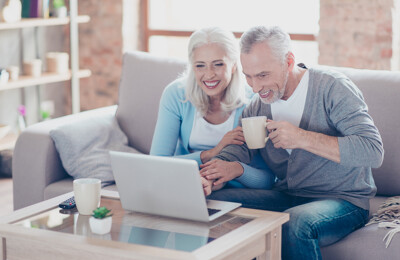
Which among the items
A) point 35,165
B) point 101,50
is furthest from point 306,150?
point 101,50

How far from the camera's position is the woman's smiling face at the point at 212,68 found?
2.57m

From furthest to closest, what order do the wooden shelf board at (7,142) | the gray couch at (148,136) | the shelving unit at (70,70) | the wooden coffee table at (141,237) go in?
1. the shelving unit at (70,70)
2. the wooden shelf board at (7,142)
3. the gray couch at (148,136)
4. the wooden coffee table at (141,237)

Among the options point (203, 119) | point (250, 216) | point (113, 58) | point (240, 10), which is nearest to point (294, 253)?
point (250, 216)

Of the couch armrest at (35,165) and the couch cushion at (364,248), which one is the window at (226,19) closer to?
the couch armrest at (35,165)

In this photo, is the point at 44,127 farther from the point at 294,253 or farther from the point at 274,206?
the point at 294,253

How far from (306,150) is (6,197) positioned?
7.48 feet

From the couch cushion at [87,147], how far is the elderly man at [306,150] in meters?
0.65

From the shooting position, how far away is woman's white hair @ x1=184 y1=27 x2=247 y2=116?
2576mm

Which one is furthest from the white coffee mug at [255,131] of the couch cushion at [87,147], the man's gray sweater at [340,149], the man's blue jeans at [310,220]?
the couch cushion at [87,147]

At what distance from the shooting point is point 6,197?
3953 millimetres

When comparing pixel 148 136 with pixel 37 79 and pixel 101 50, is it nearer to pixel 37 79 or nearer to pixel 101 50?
pixel 37 79

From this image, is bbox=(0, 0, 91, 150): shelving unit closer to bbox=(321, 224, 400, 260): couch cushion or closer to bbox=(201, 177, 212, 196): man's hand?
bbox=(201, 177, 212, 196): man's hand

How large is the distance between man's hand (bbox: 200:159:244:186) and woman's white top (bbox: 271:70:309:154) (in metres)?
0.23

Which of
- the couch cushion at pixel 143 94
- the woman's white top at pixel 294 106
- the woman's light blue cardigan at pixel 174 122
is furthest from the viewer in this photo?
the couch cushion at pixel 143 94
